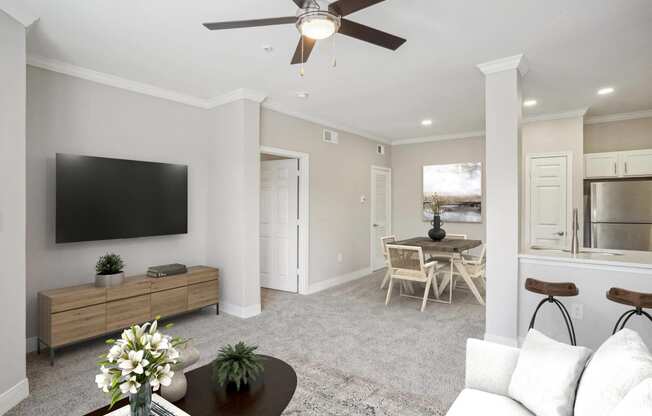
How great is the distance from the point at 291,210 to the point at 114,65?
9.37 ft

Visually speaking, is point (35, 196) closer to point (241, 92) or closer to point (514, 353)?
point (241, 92)

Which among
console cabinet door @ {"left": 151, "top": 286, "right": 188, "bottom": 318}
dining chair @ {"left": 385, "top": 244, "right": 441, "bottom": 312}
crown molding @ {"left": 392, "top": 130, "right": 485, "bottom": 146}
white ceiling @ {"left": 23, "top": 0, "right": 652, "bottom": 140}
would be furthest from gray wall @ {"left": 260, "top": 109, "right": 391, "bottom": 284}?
console cabinet door @ {"left": 151, "top": 286, "right": 188, "bottom": 318}

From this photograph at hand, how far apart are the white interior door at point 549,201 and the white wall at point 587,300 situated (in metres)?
2.20

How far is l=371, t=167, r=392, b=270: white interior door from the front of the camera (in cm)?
679

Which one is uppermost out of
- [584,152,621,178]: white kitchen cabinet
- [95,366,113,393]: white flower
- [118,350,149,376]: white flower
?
[584,152,621,178]: white kitchen cabinet

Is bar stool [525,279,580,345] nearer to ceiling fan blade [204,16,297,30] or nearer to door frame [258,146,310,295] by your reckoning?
ceiling fan blade [204,16,297,30]

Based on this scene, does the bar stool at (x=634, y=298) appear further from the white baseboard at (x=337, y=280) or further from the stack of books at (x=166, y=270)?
the stack of books at (x=166, y=270)

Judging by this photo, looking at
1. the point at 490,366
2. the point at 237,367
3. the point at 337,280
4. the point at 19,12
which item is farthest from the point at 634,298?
the point at 19,12

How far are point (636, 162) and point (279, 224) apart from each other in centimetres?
500

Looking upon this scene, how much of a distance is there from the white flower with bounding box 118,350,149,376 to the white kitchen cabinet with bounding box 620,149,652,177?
5.98 metres

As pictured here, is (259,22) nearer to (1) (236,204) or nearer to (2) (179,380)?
(2) (179,380)

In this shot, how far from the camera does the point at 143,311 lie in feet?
11.6

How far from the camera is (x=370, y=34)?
2.11 meters

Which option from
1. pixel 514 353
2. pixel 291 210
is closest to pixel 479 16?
pixel 514 353
